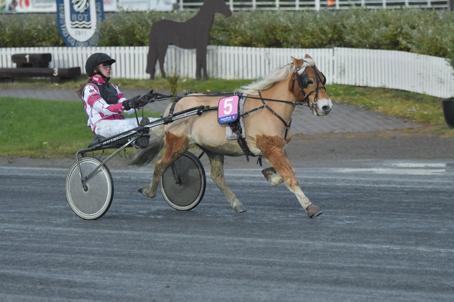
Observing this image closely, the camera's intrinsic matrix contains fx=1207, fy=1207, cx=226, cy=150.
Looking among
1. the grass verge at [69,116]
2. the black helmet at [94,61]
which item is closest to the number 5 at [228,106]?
the black helmet at [94,61]

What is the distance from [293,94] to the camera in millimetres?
12227

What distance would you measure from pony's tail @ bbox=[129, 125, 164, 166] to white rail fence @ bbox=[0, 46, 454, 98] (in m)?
11.0

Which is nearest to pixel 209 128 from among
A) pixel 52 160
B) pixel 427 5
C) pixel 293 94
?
pixel 293 94

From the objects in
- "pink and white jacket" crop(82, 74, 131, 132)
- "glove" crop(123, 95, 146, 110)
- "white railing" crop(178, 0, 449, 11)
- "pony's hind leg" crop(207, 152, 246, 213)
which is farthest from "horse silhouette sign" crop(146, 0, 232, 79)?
"glove" crop(123, 95, 146, 110)

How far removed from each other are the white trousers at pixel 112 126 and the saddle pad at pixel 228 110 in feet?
3.36

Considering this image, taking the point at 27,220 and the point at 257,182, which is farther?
the point at 257,182

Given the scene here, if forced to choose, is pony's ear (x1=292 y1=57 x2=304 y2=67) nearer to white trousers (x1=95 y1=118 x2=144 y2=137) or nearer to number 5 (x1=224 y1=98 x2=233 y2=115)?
number 5 (x1=224 y1=98 x2=233 y2=115)

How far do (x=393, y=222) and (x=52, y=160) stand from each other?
8332 millimetres

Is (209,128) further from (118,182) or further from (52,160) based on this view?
(52,160)

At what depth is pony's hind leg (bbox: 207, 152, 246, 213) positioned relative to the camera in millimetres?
12766

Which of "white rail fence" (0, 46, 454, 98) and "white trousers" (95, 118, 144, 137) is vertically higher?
"white trousers" (95, 118, 144, 137)

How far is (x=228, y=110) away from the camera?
40.0ft

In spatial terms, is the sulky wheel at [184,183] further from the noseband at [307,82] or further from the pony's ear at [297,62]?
the pony's ear at [297,62]

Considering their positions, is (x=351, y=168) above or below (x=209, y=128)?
below
